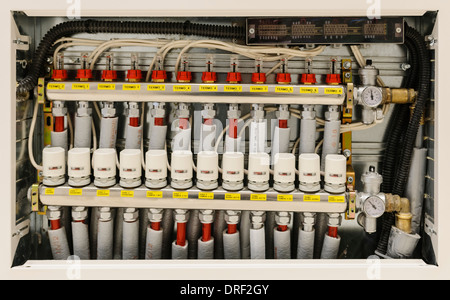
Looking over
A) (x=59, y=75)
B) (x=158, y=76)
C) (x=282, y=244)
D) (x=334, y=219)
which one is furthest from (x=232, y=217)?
(x=59, y=75)

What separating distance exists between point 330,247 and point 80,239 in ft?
3.01

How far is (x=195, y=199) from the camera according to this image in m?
1.50

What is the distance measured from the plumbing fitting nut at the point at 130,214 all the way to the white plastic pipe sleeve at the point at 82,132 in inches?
11.2

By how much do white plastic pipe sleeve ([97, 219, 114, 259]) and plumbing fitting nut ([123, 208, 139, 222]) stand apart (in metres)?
0.06

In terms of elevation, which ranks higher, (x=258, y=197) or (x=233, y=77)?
(x=233, y=77)

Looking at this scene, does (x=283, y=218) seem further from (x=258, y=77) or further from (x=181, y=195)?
(x=258, y=77)

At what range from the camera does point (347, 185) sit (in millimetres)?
1579

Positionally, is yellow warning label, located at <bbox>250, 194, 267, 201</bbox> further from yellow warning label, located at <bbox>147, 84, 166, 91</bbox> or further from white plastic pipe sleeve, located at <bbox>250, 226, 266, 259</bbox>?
yellow warning label, located at <bbox>147, 84, 166, 91</bbox>

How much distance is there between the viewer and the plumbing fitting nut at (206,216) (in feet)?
5.18

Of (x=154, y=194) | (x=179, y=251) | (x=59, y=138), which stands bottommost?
(x=179, y=251)

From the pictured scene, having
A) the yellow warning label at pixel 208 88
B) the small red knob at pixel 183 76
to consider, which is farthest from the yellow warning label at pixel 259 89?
the small red knob at pixel 183 76

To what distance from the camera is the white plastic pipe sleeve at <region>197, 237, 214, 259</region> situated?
5.26 feet

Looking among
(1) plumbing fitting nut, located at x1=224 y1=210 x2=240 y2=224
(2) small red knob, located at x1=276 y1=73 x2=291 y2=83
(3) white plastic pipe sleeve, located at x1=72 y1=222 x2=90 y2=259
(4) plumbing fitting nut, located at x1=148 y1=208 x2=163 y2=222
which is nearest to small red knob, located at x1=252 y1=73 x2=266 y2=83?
(2) small red knob, located at x1=276 y1=73 x2=291 y2=83
